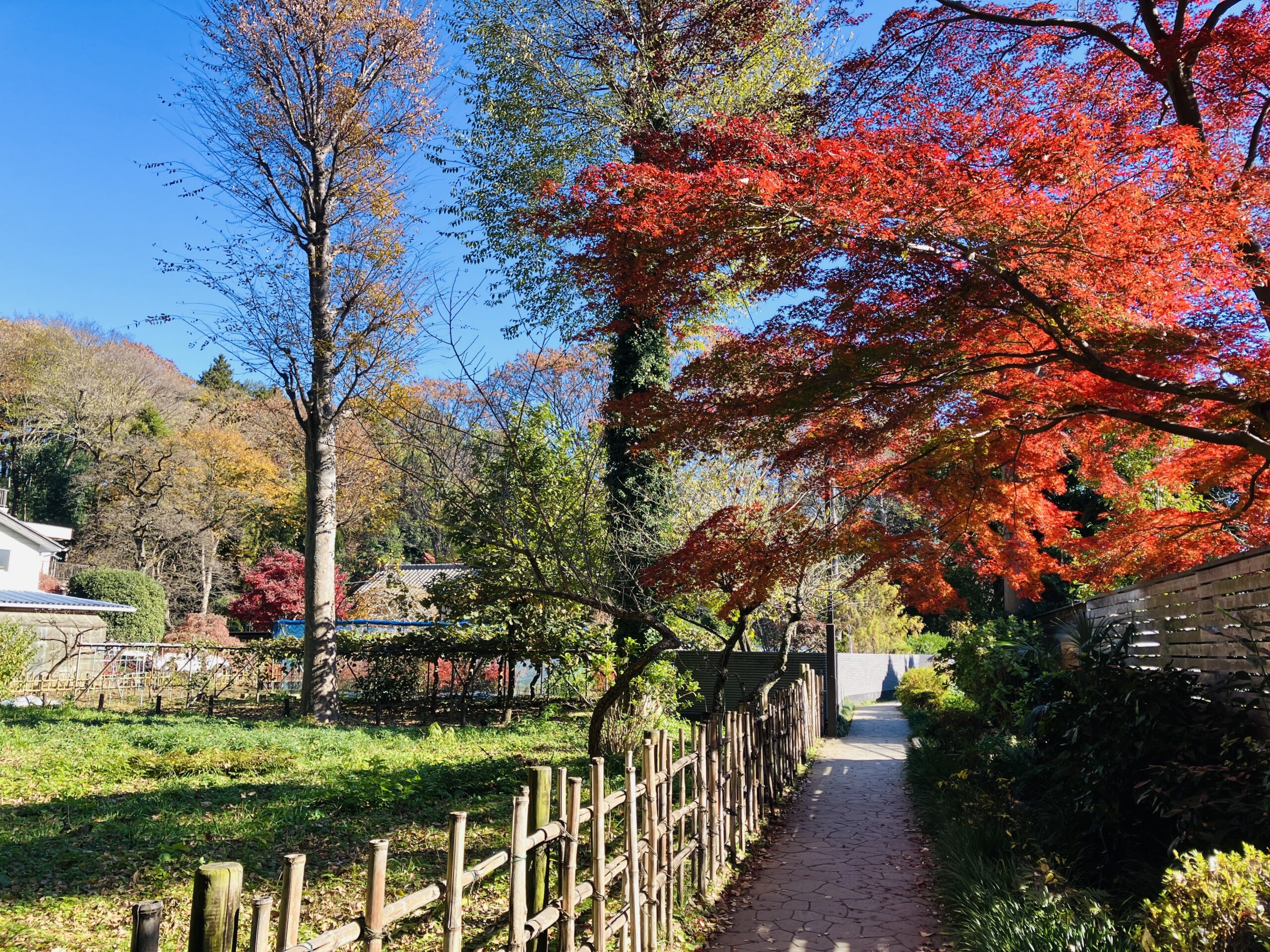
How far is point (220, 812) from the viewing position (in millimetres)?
6391

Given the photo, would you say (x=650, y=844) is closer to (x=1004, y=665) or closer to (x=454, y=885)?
(x=454, y=885)

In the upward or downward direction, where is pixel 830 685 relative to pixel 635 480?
downward

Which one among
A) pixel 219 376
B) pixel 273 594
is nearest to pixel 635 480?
pixel 273 594

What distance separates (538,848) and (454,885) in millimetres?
786

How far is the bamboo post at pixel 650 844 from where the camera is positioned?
4.40m

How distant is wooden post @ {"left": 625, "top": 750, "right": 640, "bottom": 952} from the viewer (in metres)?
4.15

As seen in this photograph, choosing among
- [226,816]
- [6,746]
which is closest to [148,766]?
[6,746]

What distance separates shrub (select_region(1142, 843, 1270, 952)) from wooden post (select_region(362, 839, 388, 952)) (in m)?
2.92

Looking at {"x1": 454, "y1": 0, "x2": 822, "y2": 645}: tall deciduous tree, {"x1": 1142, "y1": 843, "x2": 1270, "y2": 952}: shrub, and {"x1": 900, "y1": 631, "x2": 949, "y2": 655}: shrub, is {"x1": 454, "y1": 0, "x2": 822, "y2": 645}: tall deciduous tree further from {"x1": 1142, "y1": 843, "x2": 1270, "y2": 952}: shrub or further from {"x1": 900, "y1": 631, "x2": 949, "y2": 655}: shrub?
{"x1": 900, "y1": 631, "x2": 949, "y2": 655}: shrub

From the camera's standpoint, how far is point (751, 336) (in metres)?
6.14

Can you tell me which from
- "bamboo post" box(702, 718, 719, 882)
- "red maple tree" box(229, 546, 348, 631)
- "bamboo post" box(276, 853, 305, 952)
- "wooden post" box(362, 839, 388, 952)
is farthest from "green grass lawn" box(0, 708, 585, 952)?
"red maple tree" box(229, 546, 348, 631)

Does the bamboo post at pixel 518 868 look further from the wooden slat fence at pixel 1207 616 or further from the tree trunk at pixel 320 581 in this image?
the tree trunk at pixel 320 581

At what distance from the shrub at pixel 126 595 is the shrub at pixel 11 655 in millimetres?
10662

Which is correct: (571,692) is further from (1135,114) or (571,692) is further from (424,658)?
(1135,114)
